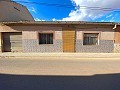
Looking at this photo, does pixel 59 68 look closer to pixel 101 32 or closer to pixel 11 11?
pixel 101 32

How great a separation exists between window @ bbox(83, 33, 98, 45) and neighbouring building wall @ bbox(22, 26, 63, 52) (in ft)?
9.09

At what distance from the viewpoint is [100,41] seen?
683 inches

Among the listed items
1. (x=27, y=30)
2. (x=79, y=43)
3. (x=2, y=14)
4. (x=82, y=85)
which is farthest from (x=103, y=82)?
(x=2, y=14)

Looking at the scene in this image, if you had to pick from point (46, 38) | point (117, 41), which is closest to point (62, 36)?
point (46, 38)

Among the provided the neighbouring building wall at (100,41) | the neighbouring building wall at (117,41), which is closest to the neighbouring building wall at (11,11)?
the neighbouring building wall at (100,41)

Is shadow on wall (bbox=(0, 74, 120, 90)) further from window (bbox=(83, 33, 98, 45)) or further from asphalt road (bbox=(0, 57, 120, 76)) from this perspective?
window (bbox=(83, 33, 98, 45))

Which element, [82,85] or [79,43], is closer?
[82,85]

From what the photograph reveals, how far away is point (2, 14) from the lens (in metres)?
19.6

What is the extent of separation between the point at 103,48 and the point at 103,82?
12253 millimetres

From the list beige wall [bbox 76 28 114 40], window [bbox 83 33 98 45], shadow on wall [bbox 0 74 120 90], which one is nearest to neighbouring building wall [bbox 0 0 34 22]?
beige wall [bbox 76 28 114 40]

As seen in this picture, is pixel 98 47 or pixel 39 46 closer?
pixel 39 46

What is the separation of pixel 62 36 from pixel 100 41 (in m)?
4.15

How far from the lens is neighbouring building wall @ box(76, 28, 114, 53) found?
17.2m

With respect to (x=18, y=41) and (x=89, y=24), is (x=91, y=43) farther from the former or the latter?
(x=18, y=41)
